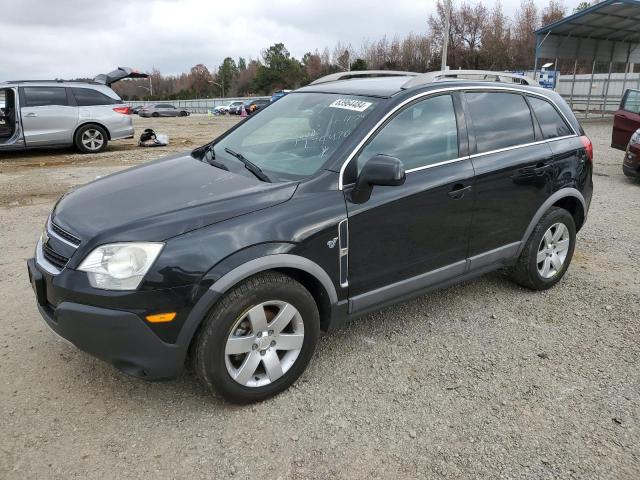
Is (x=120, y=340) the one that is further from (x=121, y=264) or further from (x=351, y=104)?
(x=351, y=104)

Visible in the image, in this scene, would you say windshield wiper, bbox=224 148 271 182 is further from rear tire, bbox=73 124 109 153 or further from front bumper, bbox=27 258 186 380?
rear tire, bbox=73 124 109 153

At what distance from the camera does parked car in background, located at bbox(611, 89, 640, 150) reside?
34.0 ft

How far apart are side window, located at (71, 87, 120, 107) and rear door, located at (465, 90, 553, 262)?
10402 millimetres

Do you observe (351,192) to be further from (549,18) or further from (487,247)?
(549,18)

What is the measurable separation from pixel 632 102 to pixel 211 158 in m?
10.3

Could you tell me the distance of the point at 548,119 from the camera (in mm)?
4172

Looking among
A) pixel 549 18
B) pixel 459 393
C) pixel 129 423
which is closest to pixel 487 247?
pixel 459 393

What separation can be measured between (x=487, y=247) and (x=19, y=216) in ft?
19.5

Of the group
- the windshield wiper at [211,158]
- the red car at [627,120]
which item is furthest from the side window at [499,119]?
the red car at [627,120]

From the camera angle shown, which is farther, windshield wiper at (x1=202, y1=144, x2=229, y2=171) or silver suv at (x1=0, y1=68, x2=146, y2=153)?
silver suv at (x1=0, y1=68, x2=146, y2=153)

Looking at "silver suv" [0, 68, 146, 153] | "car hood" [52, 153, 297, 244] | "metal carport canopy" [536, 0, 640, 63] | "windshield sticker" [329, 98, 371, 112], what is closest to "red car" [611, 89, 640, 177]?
"windshield sticker" [329, 98, 371, 112]

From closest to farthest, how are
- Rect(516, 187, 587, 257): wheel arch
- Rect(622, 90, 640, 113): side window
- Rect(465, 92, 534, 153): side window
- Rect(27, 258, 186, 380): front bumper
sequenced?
Rect(27, 258, 186, 380): front bumper, Rect(465, 92, 534, 153): side window, Rect(516, 187, 587, 257): wheel arch, Rect(622, 90, 640, 113): side window

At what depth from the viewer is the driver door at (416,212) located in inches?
121

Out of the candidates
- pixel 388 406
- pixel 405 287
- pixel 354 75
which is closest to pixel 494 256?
pixel 405 287
